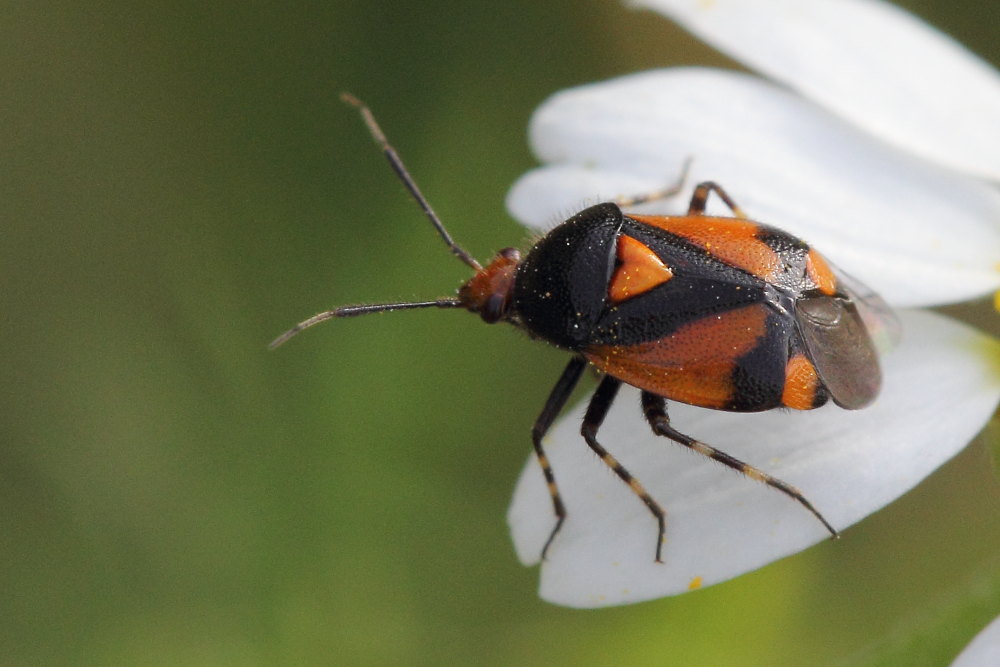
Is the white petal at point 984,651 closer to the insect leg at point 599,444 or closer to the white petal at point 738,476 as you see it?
the white petal at point 738,476

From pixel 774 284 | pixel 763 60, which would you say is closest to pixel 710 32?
pixel 763 60

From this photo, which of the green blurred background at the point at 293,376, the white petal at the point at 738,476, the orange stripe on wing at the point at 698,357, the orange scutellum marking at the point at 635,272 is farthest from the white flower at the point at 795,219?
the green blurred background at the point at 293,376

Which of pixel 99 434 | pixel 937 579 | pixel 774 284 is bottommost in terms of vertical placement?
pixel 937 579

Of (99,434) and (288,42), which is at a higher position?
(288,42)

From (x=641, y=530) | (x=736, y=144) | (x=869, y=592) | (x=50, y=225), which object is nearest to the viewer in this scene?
(x=641, y=530)

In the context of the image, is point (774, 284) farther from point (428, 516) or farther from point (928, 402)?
point (428, 516)
